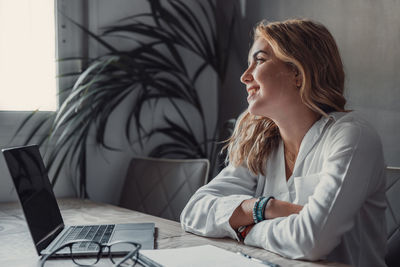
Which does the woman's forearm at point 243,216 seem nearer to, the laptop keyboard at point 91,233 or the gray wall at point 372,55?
the laptop keyboard at point 91,233

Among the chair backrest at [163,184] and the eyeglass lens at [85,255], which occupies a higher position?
the eyeglass lens at [85,255]

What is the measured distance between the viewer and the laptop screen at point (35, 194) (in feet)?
4.45

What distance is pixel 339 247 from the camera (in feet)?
5.19

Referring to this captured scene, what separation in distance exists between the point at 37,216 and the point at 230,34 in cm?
192

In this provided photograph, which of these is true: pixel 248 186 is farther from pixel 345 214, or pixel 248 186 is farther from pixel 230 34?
pixel 230 34

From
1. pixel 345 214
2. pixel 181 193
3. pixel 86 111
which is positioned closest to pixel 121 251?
pixel 345 214

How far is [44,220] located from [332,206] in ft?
2.77

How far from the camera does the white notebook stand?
3.85 feet

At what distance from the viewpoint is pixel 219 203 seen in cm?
163

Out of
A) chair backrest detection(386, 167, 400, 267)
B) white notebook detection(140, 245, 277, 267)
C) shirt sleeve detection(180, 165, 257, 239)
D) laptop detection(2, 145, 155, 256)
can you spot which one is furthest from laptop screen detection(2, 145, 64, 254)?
chair backrest detection(386, 167, 400, 267)

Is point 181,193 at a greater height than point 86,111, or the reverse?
point 86,111

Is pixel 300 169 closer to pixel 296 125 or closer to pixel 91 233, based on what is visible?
pixel 296 125

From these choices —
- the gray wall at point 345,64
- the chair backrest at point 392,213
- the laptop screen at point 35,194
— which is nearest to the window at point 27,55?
the gray wall at point 345,64

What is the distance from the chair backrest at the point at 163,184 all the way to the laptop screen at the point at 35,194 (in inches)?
34.4
